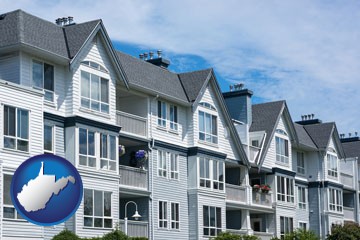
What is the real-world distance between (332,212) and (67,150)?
3566cm

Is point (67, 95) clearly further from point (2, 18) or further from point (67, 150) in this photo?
point (2, 18)

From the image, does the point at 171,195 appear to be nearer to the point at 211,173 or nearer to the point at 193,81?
the point at 211,173

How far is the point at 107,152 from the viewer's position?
3177 centimetres

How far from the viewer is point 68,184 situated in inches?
146

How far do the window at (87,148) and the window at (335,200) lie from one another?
33631mm

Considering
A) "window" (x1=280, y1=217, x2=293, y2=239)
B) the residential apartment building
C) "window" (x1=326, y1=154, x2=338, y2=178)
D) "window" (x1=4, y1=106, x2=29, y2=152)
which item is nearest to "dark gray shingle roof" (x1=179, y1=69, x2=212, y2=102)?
the residential apartment building

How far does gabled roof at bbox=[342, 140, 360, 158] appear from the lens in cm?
6960

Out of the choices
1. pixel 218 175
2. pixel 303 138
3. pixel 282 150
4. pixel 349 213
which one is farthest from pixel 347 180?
pixel 218 175

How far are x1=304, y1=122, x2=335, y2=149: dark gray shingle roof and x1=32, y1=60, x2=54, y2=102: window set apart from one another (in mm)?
34140

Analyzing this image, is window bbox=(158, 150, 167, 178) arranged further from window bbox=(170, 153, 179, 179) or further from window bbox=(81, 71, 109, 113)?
window bbox=(81, 71, 109, 113)

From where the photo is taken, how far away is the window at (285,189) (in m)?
50.5

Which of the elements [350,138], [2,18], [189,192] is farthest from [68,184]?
[350,138]

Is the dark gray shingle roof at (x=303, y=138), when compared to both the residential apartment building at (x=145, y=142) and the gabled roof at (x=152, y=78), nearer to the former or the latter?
the residential apartment building at (x=145, y=142)

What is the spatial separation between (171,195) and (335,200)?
1054 inches
